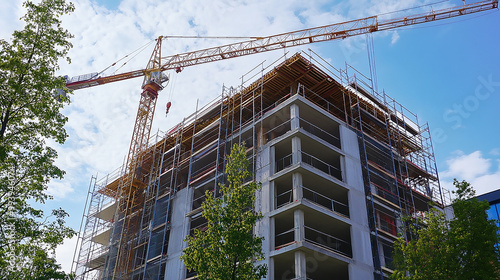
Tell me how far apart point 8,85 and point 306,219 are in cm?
1829

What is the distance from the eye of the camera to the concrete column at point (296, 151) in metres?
28.2

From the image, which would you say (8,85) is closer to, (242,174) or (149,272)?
(242,174)

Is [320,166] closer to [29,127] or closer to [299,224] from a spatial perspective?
[299,224]

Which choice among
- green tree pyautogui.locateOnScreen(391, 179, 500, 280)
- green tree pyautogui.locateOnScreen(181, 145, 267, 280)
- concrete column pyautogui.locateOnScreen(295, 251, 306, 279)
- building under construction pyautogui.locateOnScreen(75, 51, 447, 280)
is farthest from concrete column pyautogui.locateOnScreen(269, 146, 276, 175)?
green tree pyautogui.locateOnScreen(391, 179, 500, 280)

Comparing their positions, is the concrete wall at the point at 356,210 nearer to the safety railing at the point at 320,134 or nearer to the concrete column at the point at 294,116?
the safety railing at the point at 320,134

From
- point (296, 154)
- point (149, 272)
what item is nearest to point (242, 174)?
point (296, 154)

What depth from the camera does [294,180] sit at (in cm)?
2777

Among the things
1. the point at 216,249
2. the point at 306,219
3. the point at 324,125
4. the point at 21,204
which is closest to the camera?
the point at 21,204

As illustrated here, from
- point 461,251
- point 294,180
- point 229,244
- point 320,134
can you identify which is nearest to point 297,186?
point 294,180

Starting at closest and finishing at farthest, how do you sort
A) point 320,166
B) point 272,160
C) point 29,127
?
1. point 29,127
2. point 272,160
3. point 320,166

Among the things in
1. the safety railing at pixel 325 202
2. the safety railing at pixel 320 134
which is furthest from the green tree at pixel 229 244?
the safety railing at pixel 320 134

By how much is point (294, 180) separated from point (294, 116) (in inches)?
179

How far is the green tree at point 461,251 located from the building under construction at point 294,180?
5.10 meters

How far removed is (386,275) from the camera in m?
28.3
